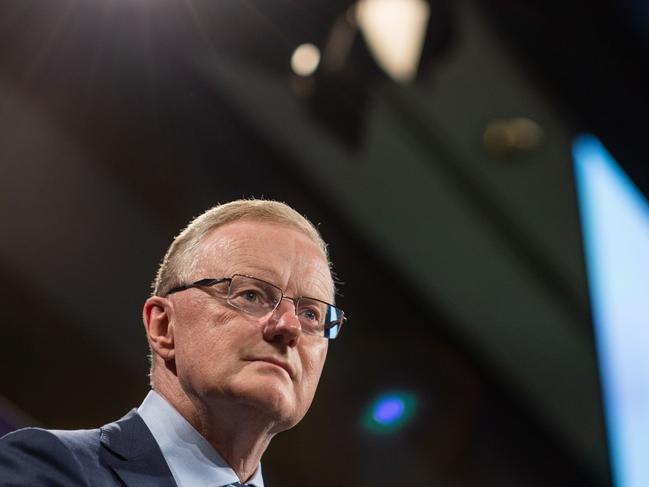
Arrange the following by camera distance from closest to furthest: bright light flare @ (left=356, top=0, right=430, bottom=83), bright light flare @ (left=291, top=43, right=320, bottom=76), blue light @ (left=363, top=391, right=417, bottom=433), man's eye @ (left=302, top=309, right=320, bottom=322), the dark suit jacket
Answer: the dark suit jacket < man's eye @ (left=302, top=309, right=320, bottom=322) < bright light flare @ (left=291, top=43, right=320, bottom=76) < bright light flare @ (left=356, top=0, right=430, bottom=83) < blue light @ (left=363, top=391, right=417, bottom=433)

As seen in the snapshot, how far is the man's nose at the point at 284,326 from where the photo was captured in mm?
1413

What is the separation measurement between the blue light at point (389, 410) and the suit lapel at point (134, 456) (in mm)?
2336

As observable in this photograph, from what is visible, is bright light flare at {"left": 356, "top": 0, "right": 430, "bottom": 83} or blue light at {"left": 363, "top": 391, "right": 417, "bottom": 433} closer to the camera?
bright light flare at {"left": 356, "top": 0, "right": 430, "bottom": 83}

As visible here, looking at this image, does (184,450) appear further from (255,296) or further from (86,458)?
(255,296)

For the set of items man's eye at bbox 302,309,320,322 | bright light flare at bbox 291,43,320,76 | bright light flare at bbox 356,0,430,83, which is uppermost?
bright light flare at bbox 356,0,430,83

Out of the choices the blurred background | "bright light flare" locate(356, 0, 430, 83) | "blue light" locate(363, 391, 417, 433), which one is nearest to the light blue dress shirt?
the blurred background

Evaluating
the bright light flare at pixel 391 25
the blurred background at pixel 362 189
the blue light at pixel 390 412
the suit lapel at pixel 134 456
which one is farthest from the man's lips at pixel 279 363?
the blue light at pixel 390 412

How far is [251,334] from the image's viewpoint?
1.40 metres

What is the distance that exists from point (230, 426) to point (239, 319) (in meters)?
0.20

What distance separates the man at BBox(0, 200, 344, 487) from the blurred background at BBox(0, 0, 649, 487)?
0.42 metres

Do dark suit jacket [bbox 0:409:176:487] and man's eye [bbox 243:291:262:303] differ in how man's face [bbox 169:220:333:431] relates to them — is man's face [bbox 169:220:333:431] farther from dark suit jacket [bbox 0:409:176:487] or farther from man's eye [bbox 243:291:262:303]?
dark suit jacket [bbox 0:409:176:487]

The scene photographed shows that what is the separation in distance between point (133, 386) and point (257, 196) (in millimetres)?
847

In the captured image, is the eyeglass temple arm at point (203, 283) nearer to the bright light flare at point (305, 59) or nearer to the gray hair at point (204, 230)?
the gray hair at point (204, 230)

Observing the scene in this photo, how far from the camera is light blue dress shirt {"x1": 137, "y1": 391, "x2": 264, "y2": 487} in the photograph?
1353 mm
